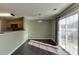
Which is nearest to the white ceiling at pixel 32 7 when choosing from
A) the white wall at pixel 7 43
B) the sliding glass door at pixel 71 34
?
the sliding glass door at pixel 71 34

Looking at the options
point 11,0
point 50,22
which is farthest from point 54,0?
point 50,22

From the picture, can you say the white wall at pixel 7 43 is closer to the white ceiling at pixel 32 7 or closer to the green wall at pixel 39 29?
the white ceiling at pixel 32 7

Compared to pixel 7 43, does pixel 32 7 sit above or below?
above

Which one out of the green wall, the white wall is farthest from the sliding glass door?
the green wall

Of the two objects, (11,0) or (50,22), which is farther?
(50,22)

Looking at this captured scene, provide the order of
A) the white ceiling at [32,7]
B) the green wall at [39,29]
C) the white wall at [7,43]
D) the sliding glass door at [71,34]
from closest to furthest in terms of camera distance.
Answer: the white wall at [7,43] < the sliding glass door at [71,34] < the white ceiling at [32,7] < the green wall at [39,29]

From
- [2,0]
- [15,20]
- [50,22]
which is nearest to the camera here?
[2,0]

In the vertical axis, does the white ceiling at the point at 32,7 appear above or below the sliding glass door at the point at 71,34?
above

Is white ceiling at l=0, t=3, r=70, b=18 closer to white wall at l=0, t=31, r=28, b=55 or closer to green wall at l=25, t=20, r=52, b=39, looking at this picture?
white wall at l=0, t=31, r=28, b=55

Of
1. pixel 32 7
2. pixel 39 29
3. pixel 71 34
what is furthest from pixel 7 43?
pixel 39 29

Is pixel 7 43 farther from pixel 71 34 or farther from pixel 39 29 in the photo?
pixel 39 29
